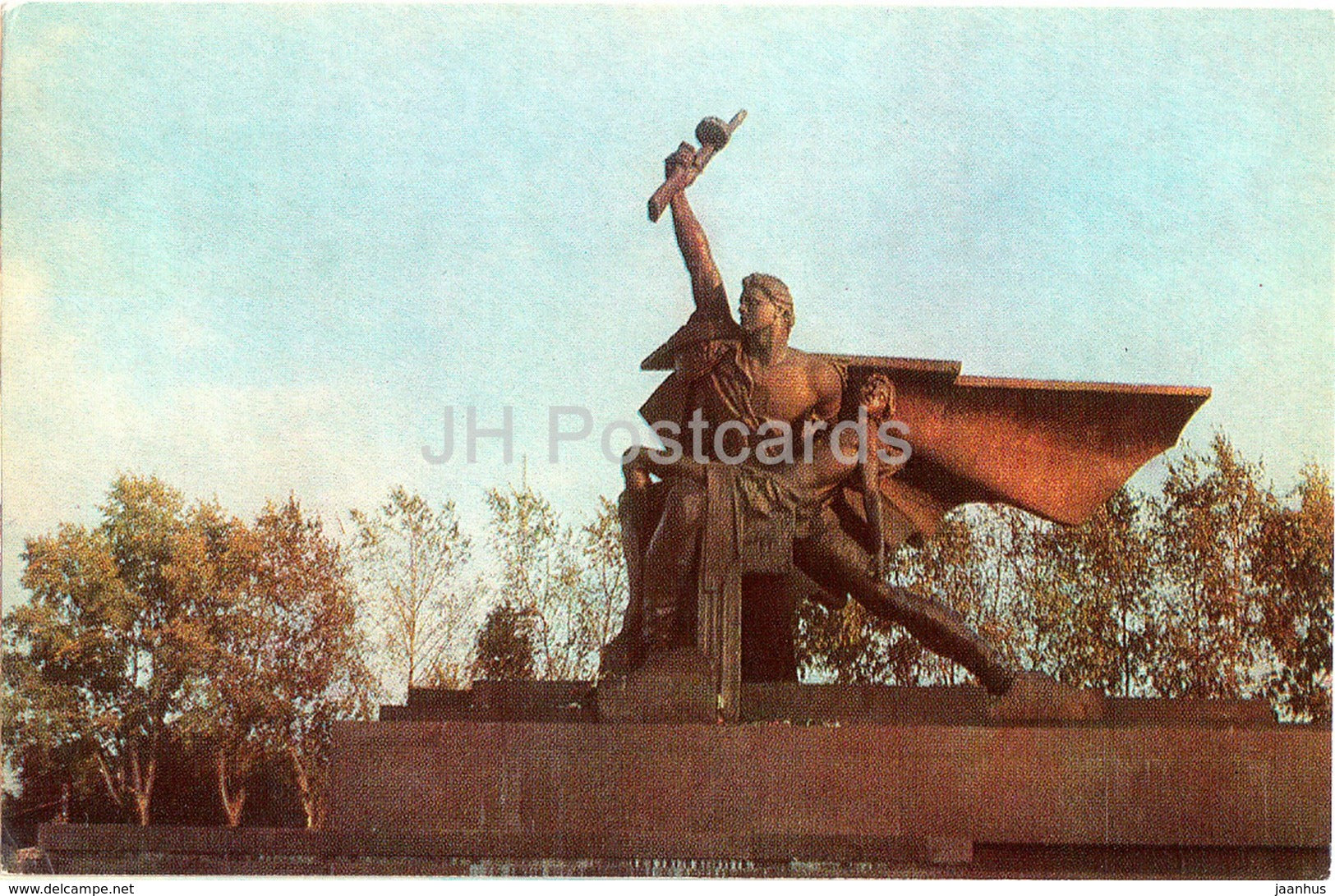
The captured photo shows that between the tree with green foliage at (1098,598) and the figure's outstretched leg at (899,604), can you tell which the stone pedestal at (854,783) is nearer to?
the figure's outstretched leg at (899,604)

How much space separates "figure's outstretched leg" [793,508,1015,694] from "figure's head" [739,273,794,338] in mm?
1146

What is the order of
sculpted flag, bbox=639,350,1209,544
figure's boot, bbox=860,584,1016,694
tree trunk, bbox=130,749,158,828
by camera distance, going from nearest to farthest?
figure's boot, bbox=860,584,1016,694 < sculpted flag, bbox=639,350,1209,544 < tree trunk, bbox=130,749,158,828

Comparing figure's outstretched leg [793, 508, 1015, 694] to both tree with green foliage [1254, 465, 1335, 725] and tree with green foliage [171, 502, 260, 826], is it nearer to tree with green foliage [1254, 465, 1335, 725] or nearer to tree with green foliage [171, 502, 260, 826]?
tree with green foliage [1254, 465, 1335, 725]

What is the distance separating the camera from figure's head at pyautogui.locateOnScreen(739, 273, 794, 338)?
9.98m

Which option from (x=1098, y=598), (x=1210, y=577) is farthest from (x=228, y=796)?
(x=1210, y=577)

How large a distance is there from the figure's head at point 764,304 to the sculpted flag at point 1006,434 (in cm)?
41

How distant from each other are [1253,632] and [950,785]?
13086 mm

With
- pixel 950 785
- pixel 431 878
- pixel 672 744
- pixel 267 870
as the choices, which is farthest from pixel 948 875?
pixel 267 870

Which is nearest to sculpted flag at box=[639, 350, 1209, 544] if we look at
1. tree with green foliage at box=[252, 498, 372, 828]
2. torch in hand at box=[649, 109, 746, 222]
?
torch in hand at box=[649, 109, 746, 222]

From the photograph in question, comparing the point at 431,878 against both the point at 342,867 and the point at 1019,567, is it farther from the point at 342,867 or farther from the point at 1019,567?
the point at 1019,567

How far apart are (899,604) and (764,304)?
1.91m

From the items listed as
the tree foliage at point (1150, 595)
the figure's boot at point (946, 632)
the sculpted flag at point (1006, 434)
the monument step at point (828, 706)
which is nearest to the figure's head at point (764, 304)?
the sculpted flag at point (1006, 434)

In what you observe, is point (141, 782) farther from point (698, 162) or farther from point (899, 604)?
point (899, 604)

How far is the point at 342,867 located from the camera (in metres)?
8.30
